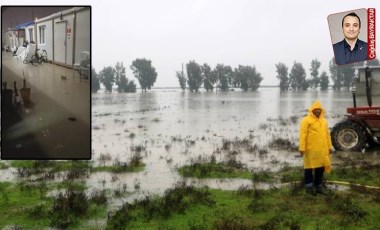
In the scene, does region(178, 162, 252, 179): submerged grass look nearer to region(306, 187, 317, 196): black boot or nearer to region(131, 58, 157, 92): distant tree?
region(306, 187, 317, 196): black boot

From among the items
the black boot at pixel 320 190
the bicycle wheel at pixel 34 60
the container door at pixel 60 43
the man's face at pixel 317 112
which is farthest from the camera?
the man's face at pixel 317 112

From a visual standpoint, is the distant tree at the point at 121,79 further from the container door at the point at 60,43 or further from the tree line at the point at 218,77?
the container door at the point at 60,43

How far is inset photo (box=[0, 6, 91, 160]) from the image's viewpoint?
4.86 meters

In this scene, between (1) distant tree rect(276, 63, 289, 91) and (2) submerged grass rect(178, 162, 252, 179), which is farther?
(1) distant tree rect(276, 63, 289, 91)

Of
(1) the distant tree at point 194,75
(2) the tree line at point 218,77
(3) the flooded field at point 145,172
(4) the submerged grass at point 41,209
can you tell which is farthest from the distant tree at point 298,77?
(4) the submerged grass at point 41,209

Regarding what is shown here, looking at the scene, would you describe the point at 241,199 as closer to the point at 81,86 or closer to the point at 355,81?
the point at 81,86

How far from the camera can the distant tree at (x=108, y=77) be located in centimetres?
12688

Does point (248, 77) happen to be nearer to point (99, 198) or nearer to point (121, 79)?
point (121, 79)

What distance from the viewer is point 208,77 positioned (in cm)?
12612

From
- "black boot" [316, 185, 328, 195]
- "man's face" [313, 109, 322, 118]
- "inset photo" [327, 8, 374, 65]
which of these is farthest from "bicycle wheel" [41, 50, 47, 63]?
"inset photo" [327, 8, 374, 65]

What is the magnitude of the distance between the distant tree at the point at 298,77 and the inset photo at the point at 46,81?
126229 mm

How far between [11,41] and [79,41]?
2.79 ft

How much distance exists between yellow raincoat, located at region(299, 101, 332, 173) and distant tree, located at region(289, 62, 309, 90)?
122420 mm

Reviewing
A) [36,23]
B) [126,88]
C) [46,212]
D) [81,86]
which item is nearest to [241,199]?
[46,212]
